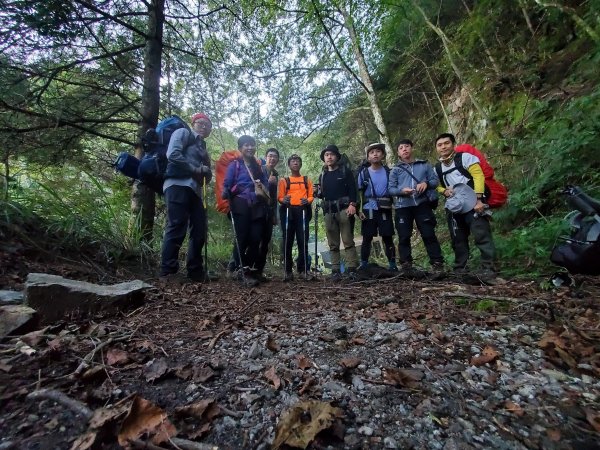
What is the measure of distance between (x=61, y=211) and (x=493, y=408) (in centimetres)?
522

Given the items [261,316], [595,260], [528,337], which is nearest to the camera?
[528,337]

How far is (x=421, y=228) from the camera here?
16.5ft

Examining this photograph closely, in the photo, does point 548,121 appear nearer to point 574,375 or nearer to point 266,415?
point 574,375

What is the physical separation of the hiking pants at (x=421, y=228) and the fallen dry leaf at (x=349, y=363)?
11.7 feet

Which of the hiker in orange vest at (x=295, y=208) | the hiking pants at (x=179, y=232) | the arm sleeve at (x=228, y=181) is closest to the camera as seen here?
the hiking pants at (x=179, y=232)

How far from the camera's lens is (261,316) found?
9.24ft

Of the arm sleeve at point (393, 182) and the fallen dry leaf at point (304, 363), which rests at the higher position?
the arm sleeve at point (393, 182)

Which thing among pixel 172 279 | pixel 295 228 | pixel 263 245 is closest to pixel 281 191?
pixel 295 228

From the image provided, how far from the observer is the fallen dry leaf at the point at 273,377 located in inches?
61.0

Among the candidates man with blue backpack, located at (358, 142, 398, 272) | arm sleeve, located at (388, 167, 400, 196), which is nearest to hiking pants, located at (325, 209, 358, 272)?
man with blue backpack, located at (358, 142, 398, 272)

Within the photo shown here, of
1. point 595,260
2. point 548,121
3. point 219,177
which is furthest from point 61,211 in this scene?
point 548,121

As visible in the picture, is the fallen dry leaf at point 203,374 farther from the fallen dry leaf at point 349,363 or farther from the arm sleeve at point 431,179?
the arm sleeve at point 431,179

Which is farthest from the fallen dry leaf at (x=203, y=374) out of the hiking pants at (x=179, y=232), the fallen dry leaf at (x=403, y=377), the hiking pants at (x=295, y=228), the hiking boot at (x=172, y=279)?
the hiking pants at (x=295, y=228)

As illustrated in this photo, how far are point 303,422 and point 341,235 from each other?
473cm
